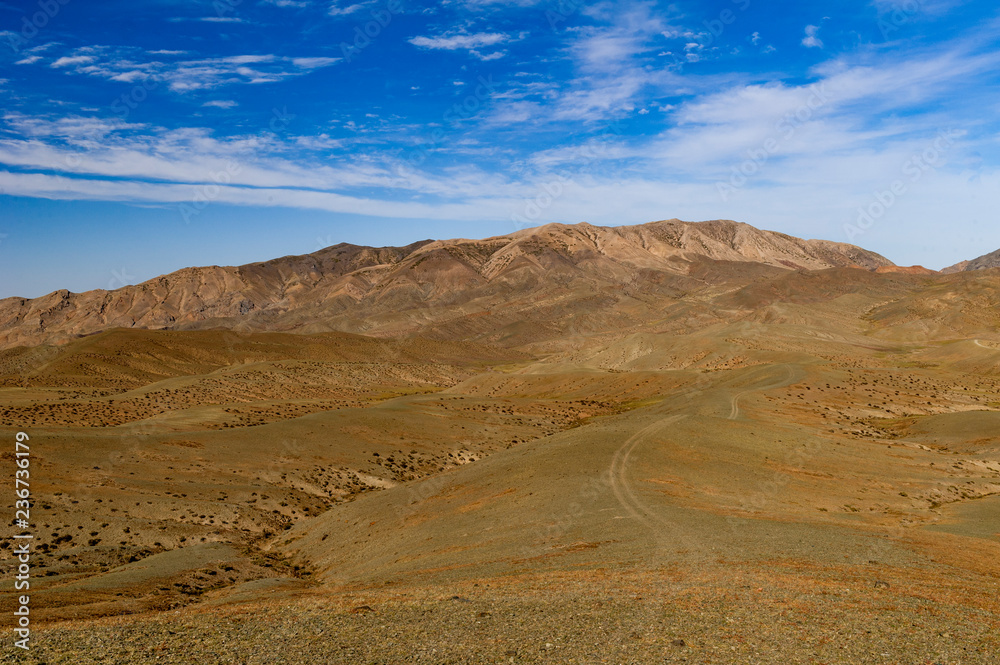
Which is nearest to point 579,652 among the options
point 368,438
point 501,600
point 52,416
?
point 501,600

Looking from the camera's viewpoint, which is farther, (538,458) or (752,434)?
(752,434)

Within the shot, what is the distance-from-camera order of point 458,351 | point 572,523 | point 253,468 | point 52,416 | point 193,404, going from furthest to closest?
point 458,351 → point 193,404 → point 52,416 → point 253,468 → point 572,523

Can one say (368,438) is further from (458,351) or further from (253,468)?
(458,351)

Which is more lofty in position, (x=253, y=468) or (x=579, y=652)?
(x=579, y=652)

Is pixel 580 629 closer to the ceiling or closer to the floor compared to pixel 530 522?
closer to the ceiling

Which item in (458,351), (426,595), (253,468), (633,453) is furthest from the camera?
(458,351)

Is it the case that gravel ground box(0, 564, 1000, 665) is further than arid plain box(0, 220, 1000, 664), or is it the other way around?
arid plain box(0, 220, 1000, 664)

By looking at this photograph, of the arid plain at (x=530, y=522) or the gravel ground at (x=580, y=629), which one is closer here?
the gravel ground at (x=580, y=629)

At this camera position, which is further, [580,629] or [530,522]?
[530,522]
